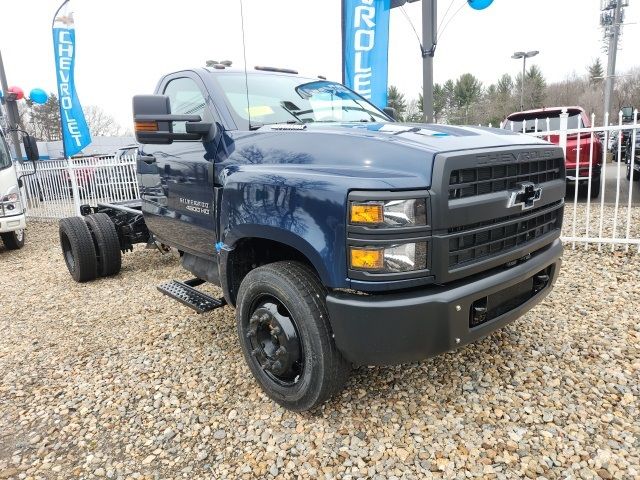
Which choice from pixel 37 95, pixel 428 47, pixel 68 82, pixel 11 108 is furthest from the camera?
pixel 37 95

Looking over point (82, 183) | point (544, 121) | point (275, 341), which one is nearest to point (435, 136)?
point (275, 341)

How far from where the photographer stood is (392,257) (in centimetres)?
193

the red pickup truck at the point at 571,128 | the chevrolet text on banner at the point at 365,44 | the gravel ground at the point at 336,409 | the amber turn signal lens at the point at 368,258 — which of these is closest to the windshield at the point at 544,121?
the red pickup truck at the point at 571,128

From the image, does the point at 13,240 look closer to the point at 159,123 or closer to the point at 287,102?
the point at 159,123

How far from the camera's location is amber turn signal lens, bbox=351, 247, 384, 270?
1920mm

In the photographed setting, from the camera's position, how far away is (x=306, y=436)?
2.33m

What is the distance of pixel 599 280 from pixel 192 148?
3.89m

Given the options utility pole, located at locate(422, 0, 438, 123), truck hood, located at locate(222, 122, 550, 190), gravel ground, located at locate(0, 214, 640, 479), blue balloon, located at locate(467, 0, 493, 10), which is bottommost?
gravel ground, located at locate(0, 214, 640, 479)

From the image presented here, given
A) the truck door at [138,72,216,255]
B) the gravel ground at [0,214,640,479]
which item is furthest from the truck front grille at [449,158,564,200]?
the truck door at [138,72,216,255]

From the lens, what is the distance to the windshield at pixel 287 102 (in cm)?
302

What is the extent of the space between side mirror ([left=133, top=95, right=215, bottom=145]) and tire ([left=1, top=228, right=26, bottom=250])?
6.55m

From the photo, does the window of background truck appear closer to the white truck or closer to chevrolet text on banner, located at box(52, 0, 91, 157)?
the white truck

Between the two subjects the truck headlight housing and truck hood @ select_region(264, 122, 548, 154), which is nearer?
truck hood @ select_region(264, 122, 548, 154)

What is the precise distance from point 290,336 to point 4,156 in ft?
25.2
